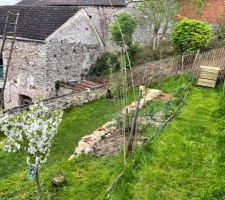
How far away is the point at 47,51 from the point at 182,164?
11.0 m

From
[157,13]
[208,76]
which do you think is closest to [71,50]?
[157,13]

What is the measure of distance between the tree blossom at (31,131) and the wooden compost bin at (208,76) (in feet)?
34.6

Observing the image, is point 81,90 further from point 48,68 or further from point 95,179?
point 95,179

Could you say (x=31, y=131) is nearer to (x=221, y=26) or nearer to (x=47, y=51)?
(x=47, y=51)

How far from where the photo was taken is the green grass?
24.1 feet

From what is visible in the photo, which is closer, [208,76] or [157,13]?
[208,76]

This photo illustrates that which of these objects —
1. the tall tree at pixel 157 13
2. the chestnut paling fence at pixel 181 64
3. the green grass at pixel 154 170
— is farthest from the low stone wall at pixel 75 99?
the tall tree at pixel 157 13

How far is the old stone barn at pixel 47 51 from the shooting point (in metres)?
17.3

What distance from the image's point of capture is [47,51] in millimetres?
17047

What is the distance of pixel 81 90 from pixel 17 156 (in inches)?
279

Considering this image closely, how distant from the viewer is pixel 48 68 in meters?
17.3

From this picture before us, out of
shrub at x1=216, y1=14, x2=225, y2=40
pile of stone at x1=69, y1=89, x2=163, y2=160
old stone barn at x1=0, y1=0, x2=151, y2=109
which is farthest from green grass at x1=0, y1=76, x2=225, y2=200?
shrub at x1=216, y1=14, x2=225, y2=40

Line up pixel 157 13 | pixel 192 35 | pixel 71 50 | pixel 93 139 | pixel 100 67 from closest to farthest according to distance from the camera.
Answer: pixel 93 139
pixel 192 35
pixel 71 50
pixel 100 67
pixel 157 13

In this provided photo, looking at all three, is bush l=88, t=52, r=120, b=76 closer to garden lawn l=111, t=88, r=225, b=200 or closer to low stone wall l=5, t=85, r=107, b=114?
low stone wall l=5, t=85, r=107, b=114
